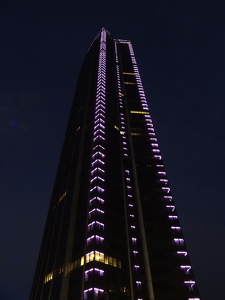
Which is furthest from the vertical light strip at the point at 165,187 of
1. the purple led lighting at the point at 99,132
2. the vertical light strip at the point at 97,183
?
the purple led lighting at the point at 99,132

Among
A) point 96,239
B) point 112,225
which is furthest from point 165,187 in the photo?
point 96,239

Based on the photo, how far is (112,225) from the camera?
76875 mm

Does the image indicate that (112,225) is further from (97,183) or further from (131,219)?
(97,183)

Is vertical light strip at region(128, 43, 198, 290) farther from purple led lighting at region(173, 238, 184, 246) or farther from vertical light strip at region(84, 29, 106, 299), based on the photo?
vertical light strip at region(84, 29, 106, 299)

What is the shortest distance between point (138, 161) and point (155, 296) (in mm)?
54902

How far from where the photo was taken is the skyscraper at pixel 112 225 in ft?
218

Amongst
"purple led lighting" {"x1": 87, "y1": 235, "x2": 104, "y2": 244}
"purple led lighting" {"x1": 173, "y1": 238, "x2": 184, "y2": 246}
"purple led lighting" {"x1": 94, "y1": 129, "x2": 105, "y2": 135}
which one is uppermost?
"purple led lighting" {"x1": 94, "y1": 129, "x2": 105, "y2": 135}

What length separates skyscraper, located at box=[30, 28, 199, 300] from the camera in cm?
6644

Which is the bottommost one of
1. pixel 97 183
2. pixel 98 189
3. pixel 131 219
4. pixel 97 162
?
pixel 131 219

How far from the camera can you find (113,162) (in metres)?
101

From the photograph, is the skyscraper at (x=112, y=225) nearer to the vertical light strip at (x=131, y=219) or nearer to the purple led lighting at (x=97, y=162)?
the purple led lighting at (x=97, y=162)

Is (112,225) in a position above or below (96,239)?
above

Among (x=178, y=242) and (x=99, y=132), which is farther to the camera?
(x=99, y=132)

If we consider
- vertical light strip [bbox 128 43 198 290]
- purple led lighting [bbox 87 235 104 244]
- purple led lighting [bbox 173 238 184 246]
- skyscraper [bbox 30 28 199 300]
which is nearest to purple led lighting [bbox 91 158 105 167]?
skyscraper [bbox 30 28 199 300]
